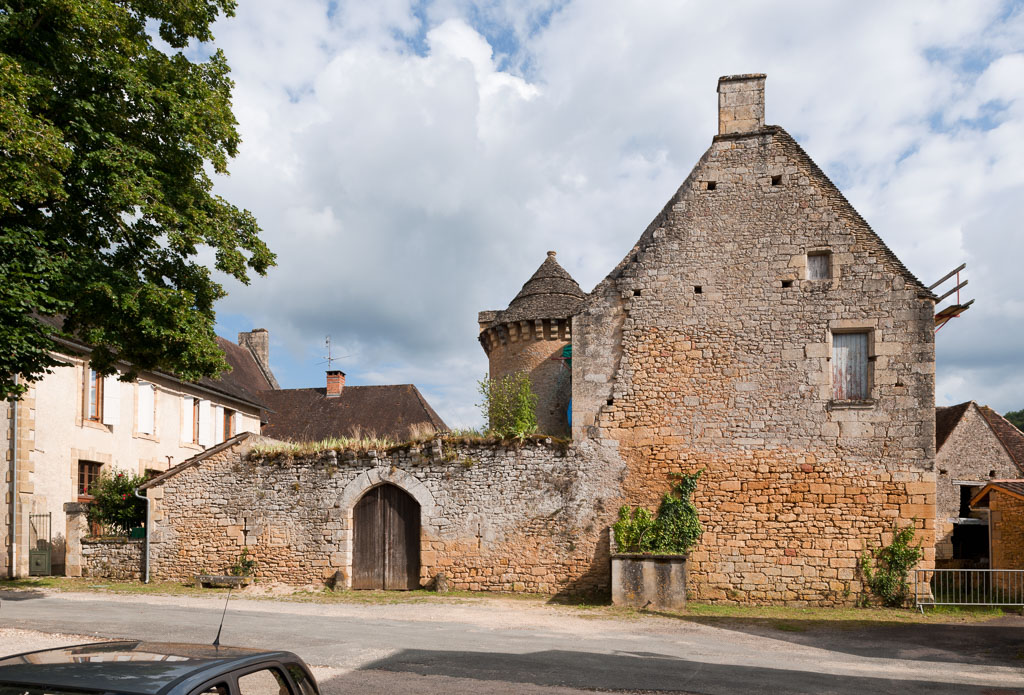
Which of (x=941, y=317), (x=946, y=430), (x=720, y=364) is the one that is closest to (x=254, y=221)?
(x=720, y=364)

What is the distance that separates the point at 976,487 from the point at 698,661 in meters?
19.5

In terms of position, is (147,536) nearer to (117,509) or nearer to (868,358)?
(117,509)

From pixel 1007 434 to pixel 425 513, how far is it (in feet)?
66.1

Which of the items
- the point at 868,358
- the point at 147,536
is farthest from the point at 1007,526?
the point at 147,536

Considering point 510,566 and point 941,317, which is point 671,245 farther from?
point 510,566

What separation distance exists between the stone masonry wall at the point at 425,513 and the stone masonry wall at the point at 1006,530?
7.79 meters

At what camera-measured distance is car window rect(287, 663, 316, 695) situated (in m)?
3.34

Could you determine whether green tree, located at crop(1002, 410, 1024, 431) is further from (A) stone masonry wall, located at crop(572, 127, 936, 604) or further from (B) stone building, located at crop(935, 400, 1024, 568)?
(A) stone masonry wall, located at crop(572, 127, 936, 604)

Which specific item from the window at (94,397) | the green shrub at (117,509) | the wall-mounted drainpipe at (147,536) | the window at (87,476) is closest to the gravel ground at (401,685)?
the wall-mounted drainpipe at (147,536)

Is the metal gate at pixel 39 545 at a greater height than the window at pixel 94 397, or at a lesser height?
lesser

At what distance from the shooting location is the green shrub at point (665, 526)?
1416 centimetres

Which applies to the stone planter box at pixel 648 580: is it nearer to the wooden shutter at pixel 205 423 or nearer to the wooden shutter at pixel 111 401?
the wooden shutter at pixel 111 401

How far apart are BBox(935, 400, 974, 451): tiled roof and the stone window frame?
1129cm

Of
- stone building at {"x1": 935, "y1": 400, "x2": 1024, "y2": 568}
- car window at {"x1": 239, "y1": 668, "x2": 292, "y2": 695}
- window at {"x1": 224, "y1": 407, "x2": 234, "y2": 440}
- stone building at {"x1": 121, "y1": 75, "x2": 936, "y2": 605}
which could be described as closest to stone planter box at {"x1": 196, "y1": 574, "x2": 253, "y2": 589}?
stone building at {"x1": 121, "y1": 75, "x2": 936, "y2": 605}
